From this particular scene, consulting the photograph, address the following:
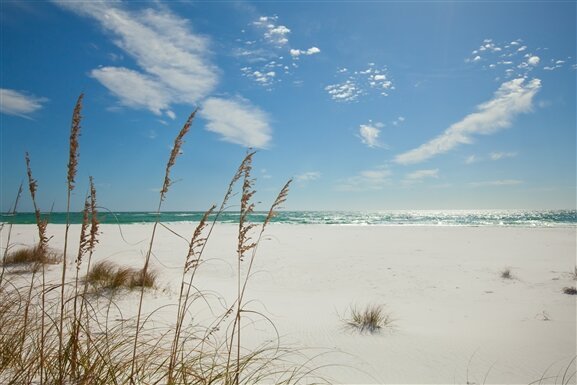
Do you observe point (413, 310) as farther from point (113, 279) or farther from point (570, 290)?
point (113, 279)

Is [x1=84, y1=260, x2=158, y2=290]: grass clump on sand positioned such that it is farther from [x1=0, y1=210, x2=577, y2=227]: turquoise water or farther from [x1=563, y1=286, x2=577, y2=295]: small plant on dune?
[x1=0, y1=210, x2=577, y2=227]: turquoise water

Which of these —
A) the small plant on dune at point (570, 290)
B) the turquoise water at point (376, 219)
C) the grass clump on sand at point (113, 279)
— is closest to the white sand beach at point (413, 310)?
the small plant on dune at point (570, 290)

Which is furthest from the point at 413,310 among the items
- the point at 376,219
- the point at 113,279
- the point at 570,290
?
the point at 376,219

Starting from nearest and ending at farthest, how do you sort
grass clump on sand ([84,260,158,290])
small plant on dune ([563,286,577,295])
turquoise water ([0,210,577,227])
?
grass clump on sand ([84,260,158,290]), small plant on dune ([563,286,577,295]), turquoise water ([0,210,577,227])

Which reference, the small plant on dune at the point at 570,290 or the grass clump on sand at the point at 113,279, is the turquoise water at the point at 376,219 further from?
the small plant on dune at the point at 570,290

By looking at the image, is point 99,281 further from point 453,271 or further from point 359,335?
point 453,271

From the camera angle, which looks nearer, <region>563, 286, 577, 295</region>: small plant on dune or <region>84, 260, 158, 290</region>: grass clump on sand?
<region>84, 260, 158, 290</region>: grass clump on sand

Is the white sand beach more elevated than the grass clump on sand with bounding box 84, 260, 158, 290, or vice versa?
the grass clump on sand with bounding box 84, 260, 158, 290

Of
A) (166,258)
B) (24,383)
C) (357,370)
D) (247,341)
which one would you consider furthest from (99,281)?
(166,258)

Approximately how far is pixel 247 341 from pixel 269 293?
343 cm

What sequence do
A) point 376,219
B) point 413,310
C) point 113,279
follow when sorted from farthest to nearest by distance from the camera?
point 376,219
point 413,310
point 113,279

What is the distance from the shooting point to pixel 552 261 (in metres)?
12.7

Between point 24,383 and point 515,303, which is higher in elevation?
point 24,383

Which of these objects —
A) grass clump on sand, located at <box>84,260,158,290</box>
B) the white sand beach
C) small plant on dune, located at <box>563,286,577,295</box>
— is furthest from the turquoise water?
small plant on dune, located at <box>563,286,577,295</box>
